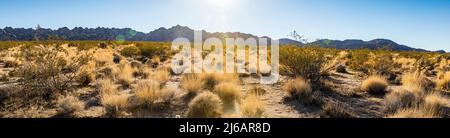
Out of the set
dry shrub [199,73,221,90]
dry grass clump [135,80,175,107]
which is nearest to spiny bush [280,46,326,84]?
dry shrub [199,73,221,90]

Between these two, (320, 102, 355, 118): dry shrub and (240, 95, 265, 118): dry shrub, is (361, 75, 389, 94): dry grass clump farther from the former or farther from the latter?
(240, 95, 265, 118): dry shrub

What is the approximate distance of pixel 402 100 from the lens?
8.41 meters

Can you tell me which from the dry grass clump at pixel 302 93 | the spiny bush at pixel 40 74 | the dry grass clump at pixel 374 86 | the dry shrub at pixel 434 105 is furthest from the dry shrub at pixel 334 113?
the spiny bush at pixel 40 74

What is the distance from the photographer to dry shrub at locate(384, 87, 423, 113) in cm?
779

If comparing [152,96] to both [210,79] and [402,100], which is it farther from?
[402,100]

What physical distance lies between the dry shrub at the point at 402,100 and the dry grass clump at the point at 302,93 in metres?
1.49

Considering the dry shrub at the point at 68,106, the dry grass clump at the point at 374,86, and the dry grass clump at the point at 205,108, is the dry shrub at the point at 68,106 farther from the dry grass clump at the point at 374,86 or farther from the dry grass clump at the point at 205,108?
the dry grass clump at the point at 374,86

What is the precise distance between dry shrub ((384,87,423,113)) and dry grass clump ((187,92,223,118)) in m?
3.60

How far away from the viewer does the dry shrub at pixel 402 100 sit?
779cm

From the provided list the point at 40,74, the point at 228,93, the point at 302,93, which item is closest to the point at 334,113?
the point at 302,93

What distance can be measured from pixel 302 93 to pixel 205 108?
3.05m

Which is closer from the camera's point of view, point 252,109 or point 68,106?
point 252,109
